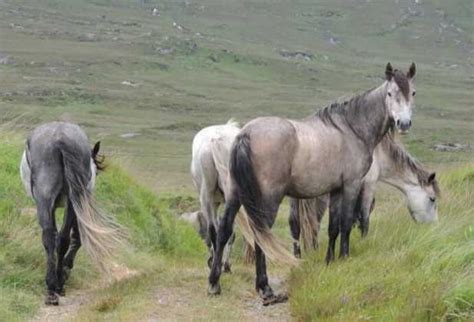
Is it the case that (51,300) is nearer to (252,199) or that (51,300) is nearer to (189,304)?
(189,304)

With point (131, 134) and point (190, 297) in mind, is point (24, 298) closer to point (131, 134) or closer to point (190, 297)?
point (190, 297)

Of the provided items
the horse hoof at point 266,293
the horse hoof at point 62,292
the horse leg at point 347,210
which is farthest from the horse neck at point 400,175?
the horse hoof at point 62,292

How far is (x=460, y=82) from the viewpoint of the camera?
458 ft

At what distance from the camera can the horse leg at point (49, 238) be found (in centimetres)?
836

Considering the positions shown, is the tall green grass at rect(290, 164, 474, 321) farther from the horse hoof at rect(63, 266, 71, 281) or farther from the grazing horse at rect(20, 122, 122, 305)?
the horse hoof at rect(63, 266, 71, 281)

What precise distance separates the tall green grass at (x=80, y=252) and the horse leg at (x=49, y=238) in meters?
0.20

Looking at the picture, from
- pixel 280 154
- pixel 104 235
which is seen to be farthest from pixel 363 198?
pixel 104 235

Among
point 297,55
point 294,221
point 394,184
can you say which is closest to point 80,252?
point 294,221

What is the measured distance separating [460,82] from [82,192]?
5481 inches

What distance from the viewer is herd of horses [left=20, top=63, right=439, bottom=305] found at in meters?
8.09

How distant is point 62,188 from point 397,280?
3.94m

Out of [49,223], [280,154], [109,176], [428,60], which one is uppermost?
[280,154]

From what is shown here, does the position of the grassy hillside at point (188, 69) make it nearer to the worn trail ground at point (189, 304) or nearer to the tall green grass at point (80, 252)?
the tall green grass at point (80, 252)

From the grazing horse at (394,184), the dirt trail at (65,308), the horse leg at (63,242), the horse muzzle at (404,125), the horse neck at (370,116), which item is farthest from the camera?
the grazing horse at (394,184)
